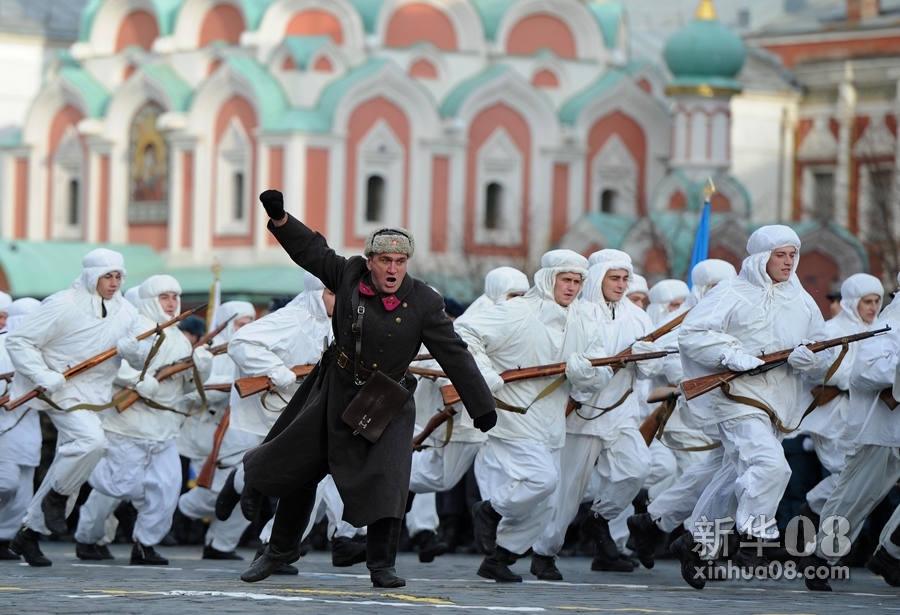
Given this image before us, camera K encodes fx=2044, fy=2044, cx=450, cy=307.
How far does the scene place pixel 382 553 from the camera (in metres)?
10.2

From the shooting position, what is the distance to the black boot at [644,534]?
1280 cm

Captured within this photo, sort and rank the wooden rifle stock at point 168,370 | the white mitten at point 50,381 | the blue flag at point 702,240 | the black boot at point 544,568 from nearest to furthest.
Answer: the black boot at point 544,568
the white mitten at point 50,381
the wooden rifle stock at point 168,370
the blue flag at point 702,240

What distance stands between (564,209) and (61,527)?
3293cm

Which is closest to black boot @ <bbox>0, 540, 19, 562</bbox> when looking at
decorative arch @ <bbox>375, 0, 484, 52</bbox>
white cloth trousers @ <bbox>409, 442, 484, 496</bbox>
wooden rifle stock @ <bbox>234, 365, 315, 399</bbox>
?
wooden rifle stock @ <bbox>234, 365, 315, 399</bbox>

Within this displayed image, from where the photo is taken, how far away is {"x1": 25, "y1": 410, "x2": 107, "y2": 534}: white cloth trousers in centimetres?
1316

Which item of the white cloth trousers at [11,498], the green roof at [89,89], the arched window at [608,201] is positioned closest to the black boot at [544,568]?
the white cloth trousers at [11,498]

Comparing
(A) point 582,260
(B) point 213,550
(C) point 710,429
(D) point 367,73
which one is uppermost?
(D) point 367,73

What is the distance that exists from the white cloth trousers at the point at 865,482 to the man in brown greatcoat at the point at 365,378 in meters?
2.76

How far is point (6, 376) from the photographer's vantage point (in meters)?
14.4

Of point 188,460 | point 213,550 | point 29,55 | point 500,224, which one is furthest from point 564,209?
point 213,550

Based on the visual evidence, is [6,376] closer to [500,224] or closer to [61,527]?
[61,527]

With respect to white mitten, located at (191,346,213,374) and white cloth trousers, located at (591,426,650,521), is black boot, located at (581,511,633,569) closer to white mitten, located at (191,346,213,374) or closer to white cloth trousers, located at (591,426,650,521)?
white cloth trousers, located at (591,426,650,521)

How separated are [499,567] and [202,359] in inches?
138

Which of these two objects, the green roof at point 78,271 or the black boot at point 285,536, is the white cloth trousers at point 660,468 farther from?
the green roof at point 78,271
